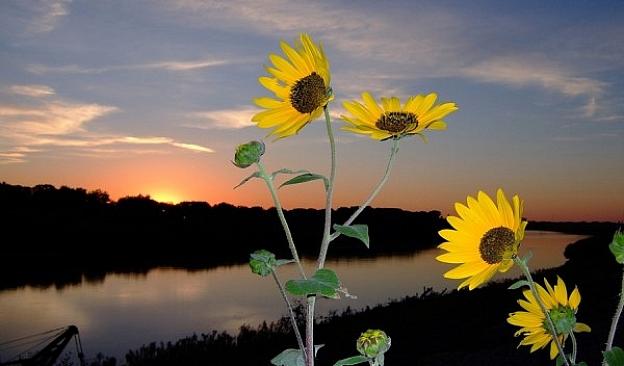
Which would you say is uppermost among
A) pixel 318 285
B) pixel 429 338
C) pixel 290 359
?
pixel 318 285

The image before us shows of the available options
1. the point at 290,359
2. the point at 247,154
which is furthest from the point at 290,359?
the point at 247,154

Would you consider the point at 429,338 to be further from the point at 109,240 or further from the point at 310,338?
the point at 109,240

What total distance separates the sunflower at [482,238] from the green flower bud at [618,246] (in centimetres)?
21

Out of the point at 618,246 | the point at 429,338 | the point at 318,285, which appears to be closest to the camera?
the point at 318,285

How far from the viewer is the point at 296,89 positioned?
5.98 ft

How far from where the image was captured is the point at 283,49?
1919mm

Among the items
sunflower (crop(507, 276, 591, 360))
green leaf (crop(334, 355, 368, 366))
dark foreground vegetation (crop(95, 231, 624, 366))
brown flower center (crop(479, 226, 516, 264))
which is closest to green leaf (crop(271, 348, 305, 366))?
green leaf (crop(334, 355, 368, 366))

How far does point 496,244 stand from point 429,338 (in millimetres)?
18494

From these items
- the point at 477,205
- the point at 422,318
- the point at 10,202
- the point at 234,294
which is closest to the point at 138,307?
the point at 234,294

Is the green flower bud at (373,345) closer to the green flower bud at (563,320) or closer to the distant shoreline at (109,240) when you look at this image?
the green flower bud at (563,320)

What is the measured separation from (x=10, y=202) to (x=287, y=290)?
122m

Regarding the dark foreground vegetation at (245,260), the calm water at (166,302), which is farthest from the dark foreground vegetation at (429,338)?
the calm water at (166,302)

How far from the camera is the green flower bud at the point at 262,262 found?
168 centimetres

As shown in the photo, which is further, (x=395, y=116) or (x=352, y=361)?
(x=395, y=116)
